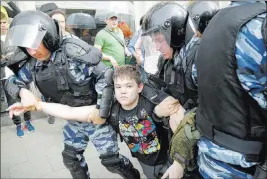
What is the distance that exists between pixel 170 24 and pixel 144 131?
760 mm

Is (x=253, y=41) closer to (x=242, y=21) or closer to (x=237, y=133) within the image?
(x=242, y=21)

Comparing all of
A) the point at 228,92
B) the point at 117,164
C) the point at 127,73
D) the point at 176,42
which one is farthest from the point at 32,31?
the point at 228,92

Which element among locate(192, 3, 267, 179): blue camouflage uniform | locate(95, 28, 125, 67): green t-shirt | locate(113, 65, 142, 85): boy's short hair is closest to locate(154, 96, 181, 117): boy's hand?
locate(113, 65, 142, 85): boy's short hair

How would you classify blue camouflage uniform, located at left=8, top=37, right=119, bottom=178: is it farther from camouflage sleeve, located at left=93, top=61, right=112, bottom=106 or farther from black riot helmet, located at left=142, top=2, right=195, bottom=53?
black riot helmet, located at left=142, top=2, right=195, bottom=53

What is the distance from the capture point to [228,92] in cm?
97

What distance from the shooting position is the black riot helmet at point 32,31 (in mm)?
1701

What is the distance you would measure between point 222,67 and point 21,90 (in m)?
1.60

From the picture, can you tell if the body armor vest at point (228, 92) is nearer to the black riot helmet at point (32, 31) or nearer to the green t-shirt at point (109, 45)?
the black riot helmet at point (32, 31)

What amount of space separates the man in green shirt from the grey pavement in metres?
1.19

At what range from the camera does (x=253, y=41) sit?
86 cm

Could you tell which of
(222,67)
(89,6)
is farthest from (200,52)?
(89,6)

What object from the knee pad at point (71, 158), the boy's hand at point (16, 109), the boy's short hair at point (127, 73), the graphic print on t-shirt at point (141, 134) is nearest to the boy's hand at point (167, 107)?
the graphic print on t-shirt at point (141, 134)

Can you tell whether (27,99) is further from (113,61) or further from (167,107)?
(113,61)

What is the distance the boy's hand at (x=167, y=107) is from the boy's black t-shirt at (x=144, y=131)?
0.08m
